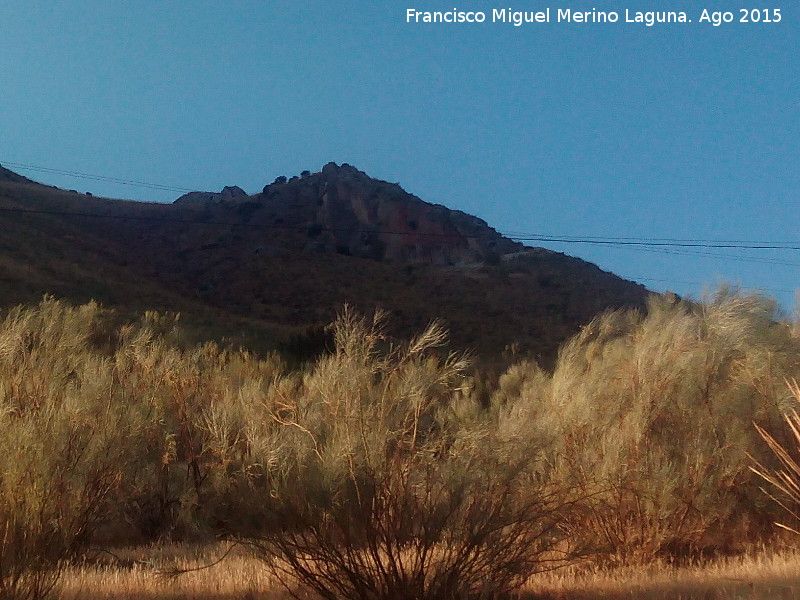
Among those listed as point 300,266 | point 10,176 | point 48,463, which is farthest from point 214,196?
point 48,463

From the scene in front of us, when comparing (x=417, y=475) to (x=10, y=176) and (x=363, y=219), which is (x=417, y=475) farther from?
(x=10, y=176)

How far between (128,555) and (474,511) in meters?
4.83

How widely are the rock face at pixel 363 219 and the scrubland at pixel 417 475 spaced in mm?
53319

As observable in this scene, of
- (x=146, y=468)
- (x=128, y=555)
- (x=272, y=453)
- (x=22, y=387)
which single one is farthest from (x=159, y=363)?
(x=272, y=453)

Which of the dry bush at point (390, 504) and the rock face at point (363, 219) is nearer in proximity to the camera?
the dry bush at point (390, 504)

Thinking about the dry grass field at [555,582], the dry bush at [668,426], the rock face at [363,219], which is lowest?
the dry grass field at [555,582]

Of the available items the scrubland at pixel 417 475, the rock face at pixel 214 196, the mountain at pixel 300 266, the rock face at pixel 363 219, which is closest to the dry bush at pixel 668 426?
the scrubland at pixel 417 475

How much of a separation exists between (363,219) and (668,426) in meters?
71.7

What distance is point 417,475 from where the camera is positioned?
6.05 meters

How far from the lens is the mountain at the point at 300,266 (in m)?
40.3

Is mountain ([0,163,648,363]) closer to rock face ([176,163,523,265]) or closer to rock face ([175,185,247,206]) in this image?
rock face ([176,163,523,265])

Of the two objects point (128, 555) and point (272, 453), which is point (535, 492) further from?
point (128, 555)

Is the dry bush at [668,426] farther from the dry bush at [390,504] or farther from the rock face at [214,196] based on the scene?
the rock face at [214,196]

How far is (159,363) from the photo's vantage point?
12930 millimetres
